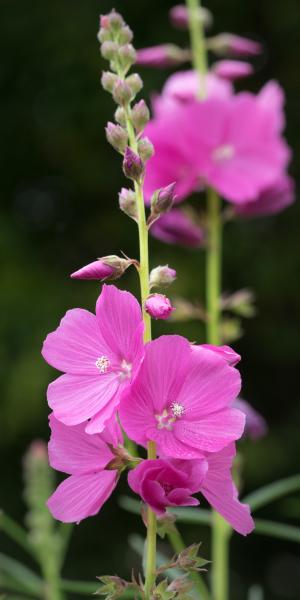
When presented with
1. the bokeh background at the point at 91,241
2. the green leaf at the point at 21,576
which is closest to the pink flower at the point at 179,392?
the green leaf at the point at 21,576

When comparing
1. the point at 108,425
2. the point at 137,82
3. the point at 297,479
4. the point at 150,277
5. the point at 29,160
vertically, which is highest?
the point at 29,160

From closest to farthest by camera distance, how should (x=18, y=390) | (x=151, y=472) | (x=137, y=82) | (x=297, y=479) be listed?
(x=151, y=472) < (x=137, y=82) < (x=297, y=479) < (x=18, y=390)

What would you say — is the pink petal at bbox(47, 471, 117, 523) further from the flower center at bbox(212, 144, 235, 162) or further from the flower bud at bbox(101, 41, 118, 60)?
the flower center at bbox(212, 144, 235, 162)

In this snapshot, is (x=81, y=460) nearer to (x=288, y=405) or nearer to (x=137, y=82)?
(x=137, y=82)

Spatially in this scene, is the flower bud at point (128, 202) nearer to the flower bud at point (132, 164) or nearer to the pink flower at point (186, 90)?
the flower bud at point (132, 164)

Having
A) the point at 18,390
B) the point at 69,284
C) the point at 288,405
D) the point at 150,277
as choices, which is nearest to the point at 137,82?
the point at 150,277

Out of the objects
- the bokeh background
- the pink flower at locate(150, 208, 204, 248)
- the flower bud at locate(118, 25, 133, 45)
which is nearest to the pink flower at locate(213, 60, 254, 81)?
the pink flower at locate(150, 208, 204, 248)

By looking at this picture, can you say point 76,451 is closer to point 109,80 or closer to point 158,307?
point 158,307
